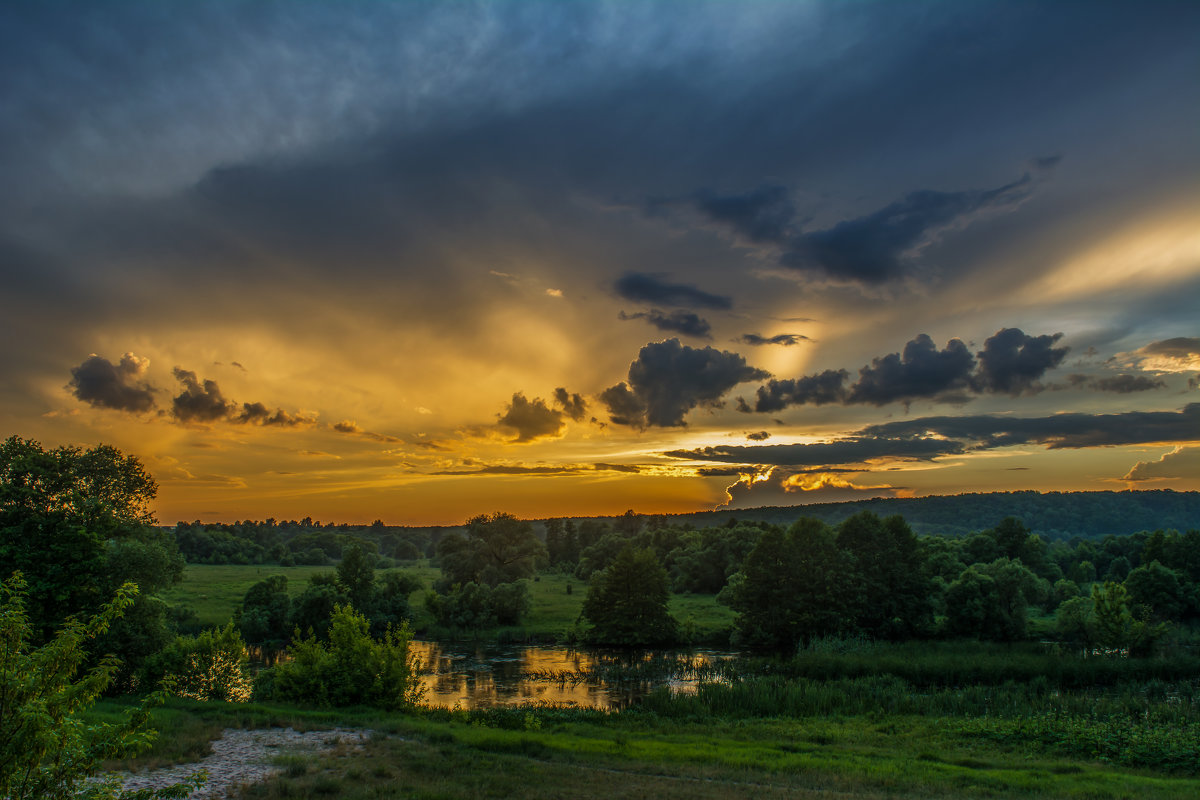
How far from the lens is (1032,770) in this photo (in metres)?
24.3

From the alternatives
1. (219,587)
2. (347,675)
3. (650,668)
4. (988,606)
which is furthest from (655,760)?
(219,587)

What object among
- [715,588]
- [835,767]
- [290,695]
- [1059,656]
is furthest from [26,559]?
[715,588]

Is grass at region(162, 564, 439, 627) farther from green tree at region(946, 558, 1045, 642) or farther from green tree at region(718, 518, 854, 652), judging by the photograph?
green tree at region(946, 558, 1045, 642)

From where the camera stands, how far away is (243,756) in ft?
73.7

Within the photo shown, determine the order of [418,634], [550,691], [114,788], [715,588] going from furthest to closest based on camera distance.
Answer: [715,588] < [418,634] < [550,691] < [114,788]

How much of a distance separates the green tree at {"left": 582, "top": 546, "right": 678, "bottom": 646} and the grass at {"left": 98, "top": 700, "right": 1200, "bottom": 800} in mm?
35680

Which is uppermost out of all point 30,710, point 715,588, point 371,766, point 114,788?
point 30,710

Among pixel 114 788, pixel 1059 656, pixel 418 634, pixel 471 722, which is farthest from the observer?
pixel 418 634

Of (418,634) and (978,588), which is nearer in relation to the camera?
(978,588)

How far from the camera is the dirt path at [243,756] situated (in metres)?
18.8

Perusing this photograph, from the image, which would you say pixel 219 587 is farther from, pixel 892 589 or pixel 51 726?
pixel 51 726

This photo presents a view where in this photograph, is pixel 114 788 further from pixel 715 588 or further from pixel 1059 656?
pixel 715 588

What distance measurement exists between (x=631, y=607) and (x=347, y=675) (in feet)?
132

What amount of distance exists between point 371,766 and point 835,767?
16573mm
